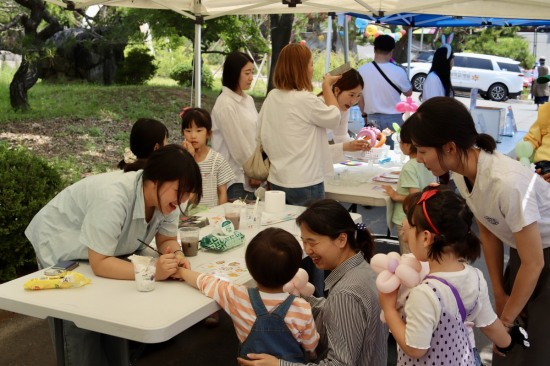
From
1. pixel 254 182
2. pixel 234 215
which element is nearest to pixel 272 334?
pixel 234 215

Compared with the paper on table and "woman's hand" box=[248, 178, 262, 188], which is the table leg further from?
"woman's hand" box=[248, 178, 262, 188]

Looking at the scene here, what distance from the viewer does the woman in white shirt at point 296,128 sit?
153 inches

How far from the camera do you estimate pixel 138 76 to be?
13320mm

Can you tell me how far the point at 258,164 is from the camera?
13.5 ft

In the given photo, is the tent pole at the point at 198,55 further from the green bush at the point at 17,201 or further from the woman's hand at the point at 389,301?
the woman's hand at the point at 389,301

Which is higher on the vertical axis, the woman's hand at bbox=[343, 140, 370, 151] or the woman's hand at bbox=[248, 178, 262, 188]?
the woman's hand at bbox=[343, 140, 370, 151]

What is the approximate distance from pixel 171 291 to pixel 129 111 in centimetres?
876

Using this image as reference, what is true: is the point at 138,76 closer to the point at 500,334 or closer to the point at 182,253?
the point at 182,253

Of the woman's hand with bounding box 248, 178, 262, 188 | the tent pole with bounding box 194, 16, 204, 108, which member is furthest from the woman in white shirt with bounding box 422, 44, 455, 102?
the woman's hand with bounding box 248, 178, 262, 188

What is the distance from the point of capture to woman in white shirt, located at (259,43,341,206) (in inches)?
153

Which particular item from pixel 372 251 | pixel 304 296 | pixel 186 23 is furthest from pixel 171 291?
pixel 186 23

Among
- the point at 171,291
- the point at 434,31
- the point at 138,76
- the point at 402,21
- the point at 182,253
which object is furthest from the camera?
the point at 434,31

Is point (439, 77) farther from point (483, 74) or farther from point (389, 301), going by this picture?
point (483, 74)

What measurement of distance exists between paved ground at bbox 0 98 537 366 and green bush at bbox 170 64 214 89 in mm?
10419
